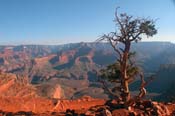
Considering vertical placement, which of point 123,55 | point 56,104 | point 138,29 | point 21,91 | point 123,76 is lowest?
point 21,91

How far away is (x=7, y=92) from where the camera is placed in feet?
336

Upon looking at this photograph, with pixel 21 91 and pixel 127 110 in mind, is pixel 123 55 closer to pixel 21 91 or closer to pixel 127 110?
pixel 127 110

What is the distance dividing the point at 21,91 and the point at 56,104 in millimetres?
67531

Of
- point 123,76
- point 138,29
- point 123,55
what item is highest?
point 138,29

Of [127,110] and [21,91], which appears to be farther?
[21,91]

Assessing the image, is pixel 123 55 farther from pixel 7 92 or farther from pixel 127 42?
pixel 7 92

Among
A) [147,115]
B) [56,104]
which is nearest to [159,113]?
[147,115]

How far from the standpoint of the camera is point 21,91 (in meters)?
106

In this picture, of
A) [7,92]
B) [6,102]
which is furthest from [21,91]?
[6,102]

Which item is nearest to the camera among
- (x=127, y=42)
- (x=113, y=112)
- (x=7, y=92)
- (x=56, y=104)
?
(x=113, y=112)

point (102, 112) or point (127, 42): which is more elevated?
point (127, 42)

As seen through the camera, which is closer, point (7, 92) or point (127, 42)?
point (127, 42)

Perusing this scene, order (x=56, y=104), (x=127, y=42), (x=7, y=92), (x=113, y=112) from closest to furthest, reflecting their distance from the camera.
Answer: (x=113, y=112) < (x=127, y=42) < (x=56, y=104) < (x=7, y=92)

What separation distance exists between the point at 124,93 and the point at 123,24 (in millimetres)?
4768
